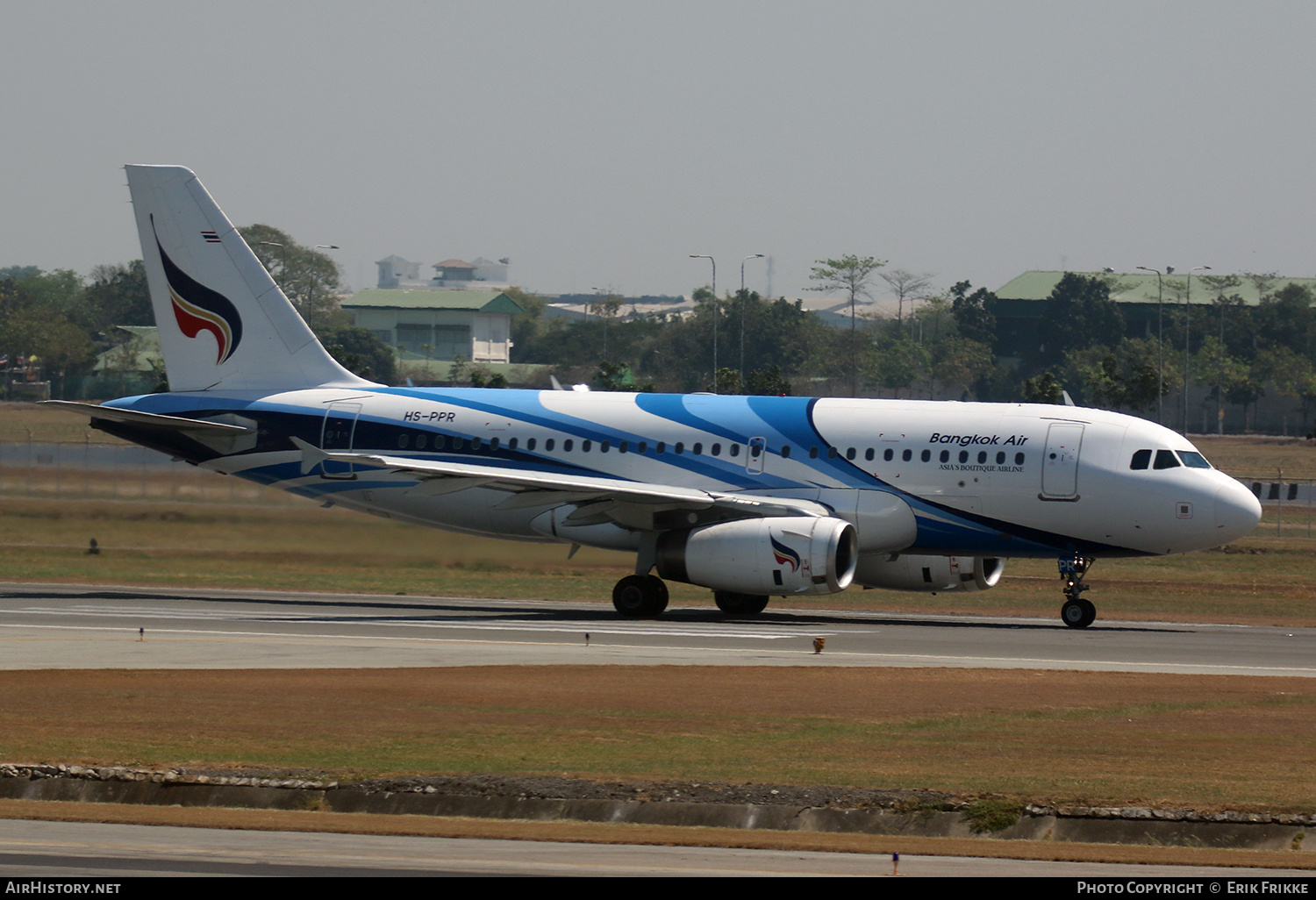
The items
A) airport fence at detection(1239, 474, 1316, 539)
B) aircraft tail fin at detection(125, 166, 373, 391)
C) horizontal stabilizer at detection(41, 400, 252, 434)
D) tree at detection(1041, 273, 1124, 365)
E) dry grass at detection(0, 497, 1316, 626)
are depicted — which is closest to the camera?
horizontal stabilizer at detection(41, 400, 252, 434)

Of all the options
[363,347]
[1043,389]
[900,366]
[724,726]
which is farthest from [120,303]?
[724,726]

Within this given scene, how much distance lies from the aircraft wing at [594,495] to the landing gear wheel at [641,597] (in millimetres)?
1209

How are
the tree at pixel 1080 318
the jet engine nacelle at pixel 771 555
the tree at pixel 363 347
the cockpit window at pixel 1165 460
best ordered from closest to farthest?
the jet engine nacelle at pixel 771 555 < the cockpit window at pixel 1165 460 < the tree at pixel 363 347 < the tree at pixel 1080 318

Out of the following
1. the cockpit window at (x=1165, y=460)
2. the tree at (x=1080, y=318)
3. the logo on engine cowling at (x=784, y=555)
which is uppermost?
the tree at (x=1080, y=318)

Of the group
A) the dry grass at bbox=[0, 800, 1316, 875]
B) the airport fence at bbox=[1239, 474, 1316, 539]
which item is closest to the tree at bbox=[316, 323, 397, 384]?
the airport fence at bbox=[1239, 474, 1316, 539]

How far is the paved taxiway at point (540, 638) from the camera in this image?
1158 inches

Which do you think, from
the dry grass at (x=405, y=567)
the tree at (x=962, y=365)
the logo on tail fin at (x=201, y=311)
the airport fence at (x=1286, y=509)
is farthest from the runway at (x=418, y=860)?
the tree at (x=962, y=365)

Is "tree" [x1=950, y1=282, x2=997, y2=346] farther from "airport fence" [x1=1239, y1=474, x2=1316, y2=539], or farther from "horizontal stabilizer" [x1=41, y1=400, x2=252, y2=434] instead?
"horizontal stabilizer" [x1=41, y1=400, x2=252, y2=434]

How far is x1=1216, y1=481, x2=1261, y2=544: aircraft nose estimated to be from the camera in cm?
3597

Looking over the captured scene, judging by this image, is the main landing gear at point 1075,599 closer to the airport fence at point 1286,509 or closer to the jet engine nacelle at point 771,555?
the jet engine nacelle at point 771,555

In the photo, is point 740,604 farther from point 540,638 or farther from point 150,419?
point 150,419

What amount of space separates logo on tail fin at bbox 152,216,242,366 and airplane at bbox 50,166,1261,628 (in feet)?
0.18

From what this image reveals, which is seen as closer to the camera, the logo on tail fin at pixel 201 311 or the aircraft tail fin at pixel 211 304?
the aircraft tail fin at pixel 211 304

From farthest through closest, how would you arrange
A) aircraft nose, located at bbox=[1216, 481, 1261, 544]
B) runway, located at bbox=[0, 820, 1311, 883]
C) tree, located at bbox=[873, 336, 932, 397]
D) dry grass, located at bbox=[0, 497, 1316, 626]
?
1. tree, located at bbox=[873, 336, 932, 397]
2. dry grass, located at bbox=[0, 497, 1316, 626]
3. aircraft nose, located at bbox=[1216, 481, 1261, 544]
4. runway, located at bbox=[0, 820, 1311, 883]
